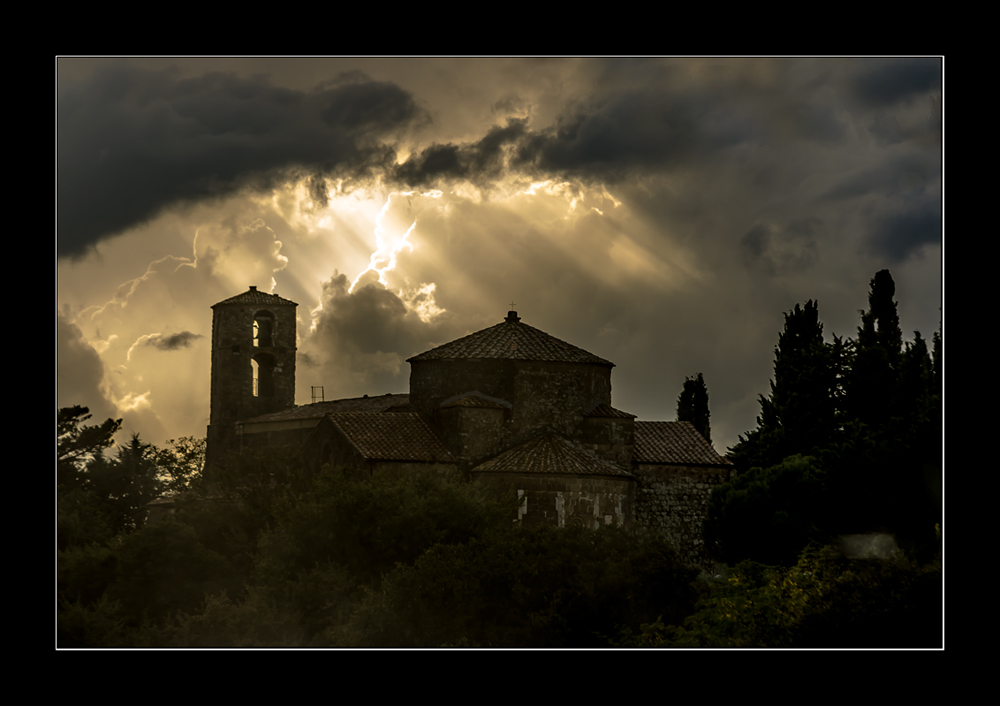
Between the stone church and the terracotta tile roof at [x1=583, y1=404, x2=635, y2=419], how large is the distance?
3cm

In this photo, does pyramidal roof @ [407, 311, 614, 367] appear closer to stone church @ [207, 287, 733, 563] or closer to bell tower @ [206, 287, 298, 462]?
stone church @ [207, 287, 733, 563]

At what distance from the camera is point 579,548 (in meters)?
15.3

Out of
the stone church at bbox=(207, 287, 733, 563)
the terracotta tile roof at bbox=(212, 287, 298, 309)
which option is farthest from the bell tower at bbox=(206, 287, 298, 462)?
the stone church at bbox=(207, 287, 733, 563)

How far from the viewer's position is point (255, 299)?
113 ft

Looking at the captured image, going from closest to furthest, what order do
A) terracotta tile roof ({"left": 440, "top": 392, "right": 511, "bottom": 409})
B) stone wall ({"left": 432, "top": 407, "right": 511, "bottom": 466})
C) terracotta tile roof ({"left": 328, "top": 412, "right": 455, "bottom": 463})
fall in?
terracotta tile roof ({"left": 328, "top": 412, "right": 455, "bottom": 463})
stone wall ({"left": 432, "top": 407, "right": 511, "bottom": 466})
terracotta tile roof ({"left": 440, "top": 392, "right": 511, "bottom": 409})

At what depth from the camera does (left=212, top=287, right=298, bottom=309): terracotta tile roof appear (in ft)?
113

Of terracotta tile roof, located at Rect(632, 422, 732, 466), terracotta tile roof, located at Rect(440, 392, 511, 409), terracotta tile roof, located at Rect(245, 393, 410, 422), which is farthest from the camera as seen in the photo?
terracotta tile roof, located at Rect(245, 393, 410, 422)

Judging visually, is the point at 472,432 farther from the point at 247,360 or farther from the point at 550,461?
the point at 247,360

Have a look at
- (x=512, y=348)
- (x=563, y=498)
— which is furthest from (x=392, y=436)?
(x=563, y=498)

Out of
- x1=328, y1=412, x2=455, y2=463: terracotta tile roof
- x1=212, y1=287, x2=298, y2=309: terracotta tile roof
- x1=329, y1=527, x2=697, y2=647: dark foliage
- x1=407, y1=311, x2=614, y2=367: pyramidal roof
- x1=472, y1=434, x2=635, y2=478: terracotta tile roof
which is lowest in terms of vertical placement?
x1=329, y1=527, x2=697, y2=647: dark foliage

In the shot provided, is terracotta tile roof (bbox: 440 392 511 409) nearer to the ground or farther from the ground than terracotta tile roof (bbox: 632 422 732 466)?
farther from the ground
